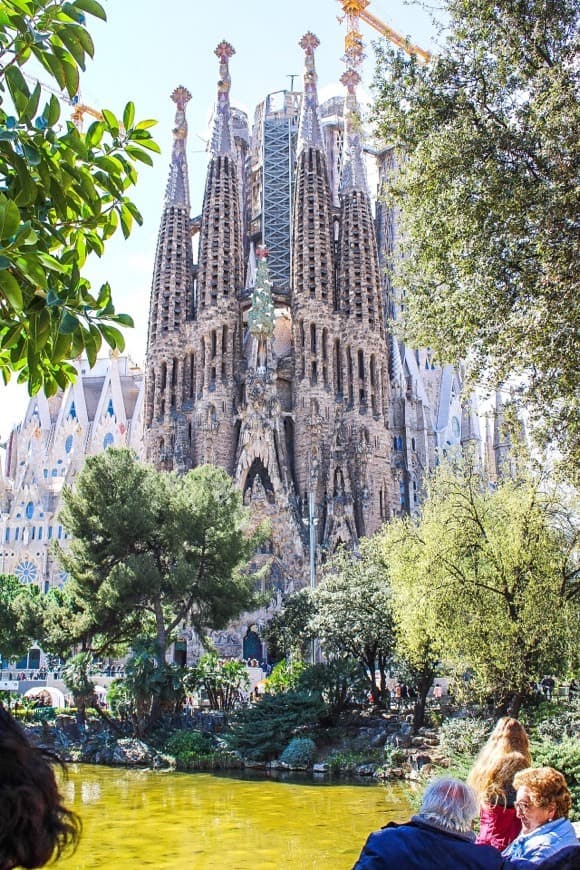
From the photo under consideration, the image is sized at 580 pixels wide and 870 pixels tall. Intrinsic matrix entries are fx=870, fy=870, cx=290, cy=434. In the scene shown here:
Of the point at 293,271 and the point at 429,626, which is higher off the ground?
the point at 293,271

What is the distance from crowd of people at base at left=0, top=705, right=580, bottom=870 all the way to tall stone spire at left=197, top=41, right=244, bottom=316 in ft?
139

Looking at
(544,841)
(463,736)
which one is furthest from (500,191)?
(463,736)

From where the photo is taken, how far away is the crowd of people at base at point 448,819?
72.6 inches

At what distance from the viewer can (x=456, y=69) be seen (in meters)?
11.7

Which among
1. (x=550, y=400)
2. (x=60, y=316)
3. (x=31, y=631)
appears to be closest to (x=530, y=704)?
(x=550, y=400)

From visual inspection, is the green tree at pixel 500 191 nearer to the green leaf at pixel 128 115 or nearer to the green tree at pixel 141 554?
the green leaf at pixel 128 115

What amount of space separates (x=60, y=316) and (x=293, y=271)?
4396 cm

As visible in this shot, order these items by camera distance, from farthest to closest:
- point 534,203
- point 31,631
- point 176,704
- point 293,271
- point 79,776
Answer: point 293,271 → point 31,631 → point 176,704 → point 79,776 → point 534,203

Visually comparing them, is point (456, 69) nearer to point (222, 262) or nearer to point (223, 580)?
point (223, 580)

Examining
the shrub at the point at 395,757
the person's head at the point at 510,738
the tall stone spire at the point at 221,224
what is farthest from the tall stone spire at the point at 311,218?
the person's head at the point at 510,738

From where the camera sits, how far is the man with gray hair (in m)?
3.10

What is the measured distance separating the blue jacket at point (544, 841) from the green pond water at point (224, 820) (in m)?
4.90

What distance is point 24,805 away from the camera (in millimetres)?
1834

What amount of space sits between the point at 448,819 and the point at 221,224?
46636 mm
